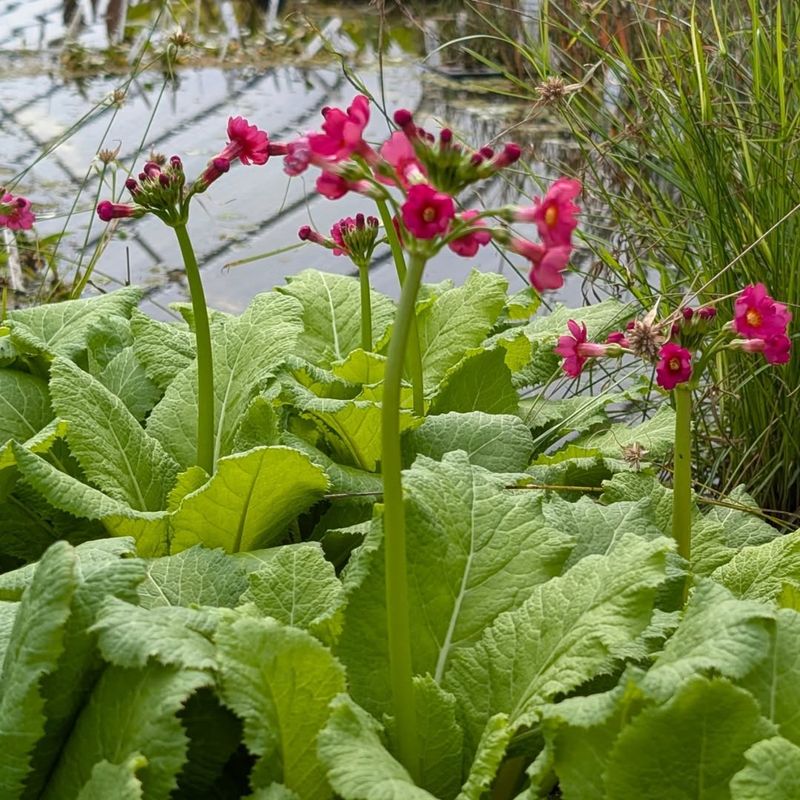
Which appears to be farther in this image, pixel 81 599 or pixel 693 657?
pixel 81 599

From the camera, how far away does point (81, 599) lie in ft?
4.62

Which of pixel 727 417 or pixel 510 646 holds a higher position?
pixel 510 646

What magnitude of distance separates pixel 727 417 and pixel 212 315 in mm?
1063

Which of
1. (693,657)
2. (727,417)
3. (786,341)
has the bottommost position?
(727,417)

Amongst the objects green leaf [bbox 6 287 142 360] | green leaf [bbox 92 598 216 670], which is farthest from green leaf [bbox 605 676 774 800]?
green leaf [bbox 6 287 142 360]

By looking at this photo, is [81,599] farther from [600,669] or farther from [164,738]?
[600,669]

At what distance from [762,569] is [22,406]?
1.29m

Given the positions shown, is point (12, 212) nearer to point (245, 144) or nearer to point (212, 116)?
point (245, 144)

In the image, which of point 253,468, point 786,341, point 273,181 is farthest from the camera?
point 273,181

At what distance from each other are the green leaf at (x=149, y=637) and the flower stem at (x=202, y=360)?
1.90 ft

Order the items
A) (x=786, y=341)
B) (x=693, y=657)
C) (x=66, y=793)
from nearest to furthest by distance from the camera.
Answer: (x=693, y=657) < (x=66, y=793) < (x=786, y=341)

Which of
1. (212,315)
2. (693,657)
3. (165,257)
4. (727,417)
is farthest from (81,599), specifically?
(165,257)

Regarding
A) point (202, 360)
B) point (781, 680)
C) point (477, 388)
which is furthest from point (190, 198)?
point (781, 680)

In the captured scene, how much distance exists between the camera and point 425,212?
1.13 metres
